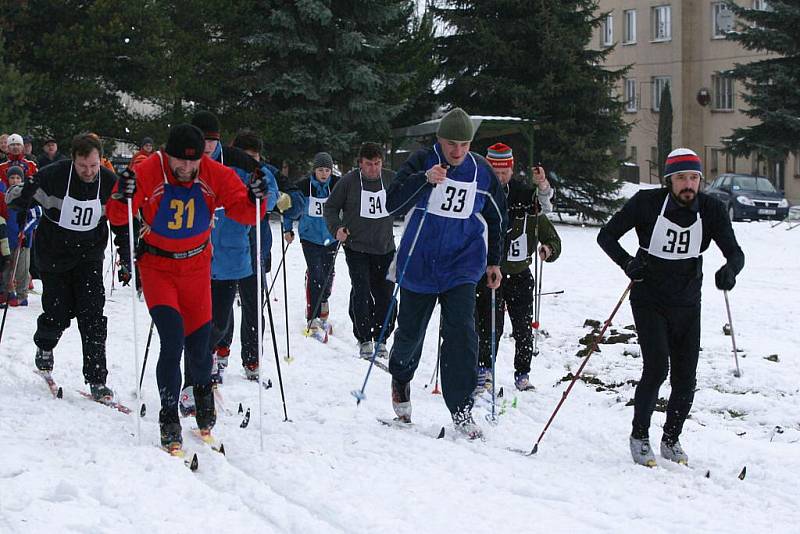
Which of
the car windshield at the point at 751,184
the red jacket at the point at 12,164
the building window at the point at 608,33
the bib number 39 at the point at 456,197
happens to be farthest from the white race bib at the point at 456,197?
the building window at the point at 608,33

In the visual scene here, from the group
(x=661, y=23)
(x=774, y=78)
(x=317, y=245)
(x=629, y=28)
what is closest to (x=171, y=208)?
(x=317, y=245)

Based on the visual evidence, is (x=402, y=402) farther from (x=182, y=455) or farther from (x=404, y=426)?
(x=182, y=455)

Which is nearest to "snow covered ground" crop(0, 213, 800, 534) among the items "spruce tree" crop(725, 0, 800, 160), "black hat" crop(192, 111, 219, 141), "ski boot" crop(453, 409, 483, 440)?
"ski boot" crop(453, 409, 483, 440)

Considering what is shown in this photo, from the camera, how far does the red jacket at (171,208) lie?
6.08 meters

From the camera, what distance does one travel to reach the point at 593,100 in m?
29.0

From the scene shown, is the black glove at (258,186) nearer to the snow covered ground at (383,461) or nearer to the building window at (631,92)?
the snow covered ground at (383,461)

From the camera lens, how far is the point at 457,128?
22.4ft

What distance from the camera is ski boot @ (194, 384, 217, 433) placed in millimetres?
6465

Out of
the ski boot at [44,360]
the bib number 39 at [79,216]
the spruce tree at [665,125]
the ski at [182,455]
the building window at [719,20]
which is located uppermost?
the building window at [719,20]

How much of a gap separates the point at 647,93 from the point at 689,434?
1965 inches

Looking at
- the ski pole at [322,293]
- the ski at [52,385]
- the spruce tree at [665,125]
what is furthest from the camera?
the spruce tree at [665,125]

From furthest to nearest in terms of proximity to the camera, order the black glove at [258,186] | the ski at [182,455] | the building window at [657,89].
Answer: the building window at [657,89] < the black glove at [258,186] < the ski at [182,455]

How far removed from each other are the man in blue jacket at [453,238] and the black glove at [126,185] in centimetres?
174

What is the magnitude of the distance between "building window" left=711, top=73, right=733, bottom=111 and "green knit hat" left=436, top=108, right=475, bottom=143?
47368 mm
